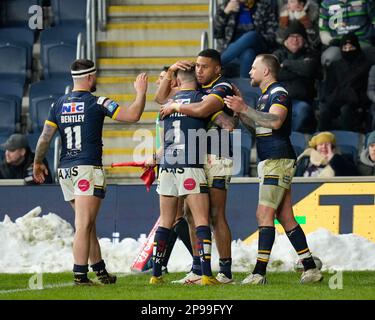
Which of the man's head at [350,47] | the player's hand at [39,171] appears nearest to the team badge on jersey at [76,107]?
the player's hand at [39,171]

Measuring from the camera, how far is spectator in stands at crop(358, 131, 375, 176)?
1747 centimetres

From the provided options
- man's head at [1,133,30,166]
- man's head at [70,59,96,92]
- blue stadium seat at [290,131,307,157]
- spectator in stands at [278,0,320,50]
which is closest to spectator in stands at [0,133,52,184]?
man's head at [1,133,30,166]

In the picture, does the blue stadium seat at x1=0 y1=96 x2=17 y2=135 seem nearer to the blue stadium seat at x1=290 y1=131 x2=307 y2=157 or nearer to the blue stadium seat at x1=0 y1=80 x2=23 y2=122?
the blue stadium seat at x1=0 y1=80 x2=23 y2=122

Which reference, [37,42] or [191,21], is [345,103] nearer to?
[191,21]

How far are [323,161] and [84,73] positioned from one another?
4681 millimetres

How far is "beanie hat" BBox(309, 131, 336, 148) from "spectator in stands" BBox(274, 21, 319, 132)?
133cm

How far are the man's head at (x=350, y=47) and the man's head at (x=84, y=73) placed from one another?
20.3 feet

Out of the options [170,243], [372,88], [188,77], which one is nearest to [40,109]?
[372,88]

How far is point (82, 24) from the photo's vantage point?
22.0 meters

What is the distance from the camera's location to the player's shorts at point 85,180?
13.6 m

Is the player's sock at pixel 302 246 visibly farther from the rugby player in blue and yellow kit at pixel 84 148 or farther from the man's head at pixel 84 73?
the man's head at pixel 84 73

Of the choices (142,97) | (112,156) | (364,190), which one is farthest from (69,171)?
(112,156)

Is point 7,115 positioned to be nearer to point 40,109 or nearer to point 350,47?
point 40,109

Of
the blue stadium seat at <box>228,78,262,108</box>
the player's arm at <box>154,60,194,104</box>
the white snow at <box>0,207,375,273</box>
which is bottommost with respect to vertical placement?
the white snow at <box>0,207,375,273</box>
